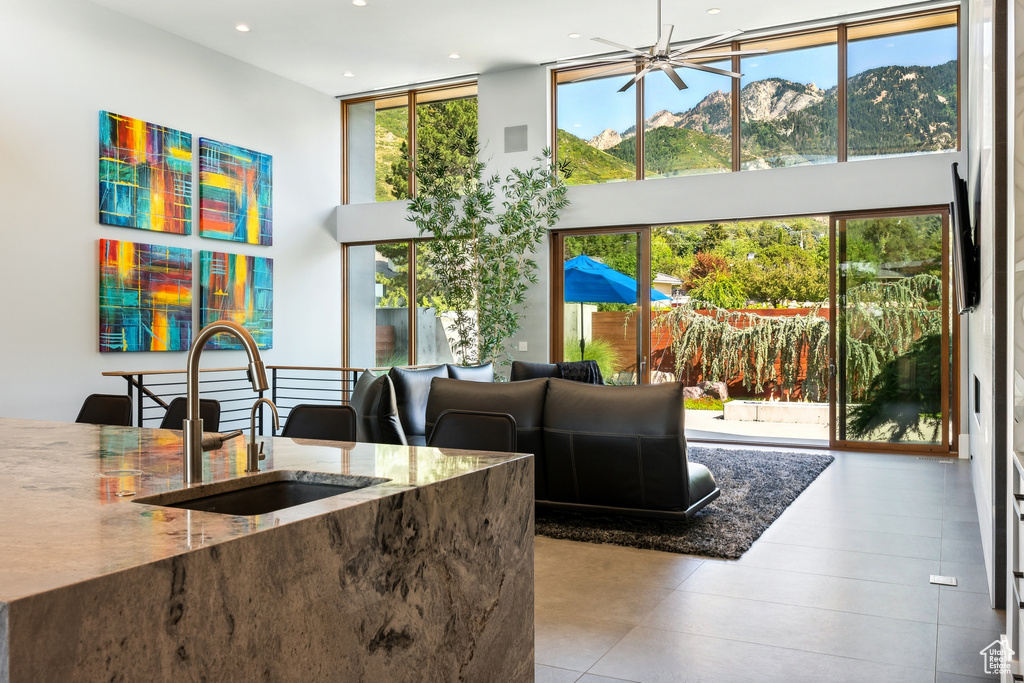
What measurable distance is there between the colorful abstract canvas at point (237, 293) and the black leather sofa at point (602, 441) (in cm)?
408

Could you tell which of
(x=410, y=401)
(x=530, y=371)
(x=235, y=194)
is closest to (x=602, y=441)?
(x=410, y=401)

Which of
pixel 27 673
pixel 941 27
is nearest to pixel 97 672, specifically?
pixel 27 673

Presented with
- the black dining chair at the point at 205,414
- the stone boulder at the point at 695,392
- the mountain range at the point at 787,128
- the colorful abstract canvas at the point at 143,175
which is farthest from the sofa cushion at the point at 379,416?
the stone boulder at the point at 695,392

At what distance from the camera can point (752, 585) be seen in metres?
3.42

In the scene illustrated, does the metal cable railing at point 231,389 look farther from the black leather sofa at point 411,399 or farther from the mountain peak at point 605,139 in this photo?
the mountain peak at point 605,139

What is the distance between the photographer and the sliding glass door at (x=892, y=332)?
712 cm

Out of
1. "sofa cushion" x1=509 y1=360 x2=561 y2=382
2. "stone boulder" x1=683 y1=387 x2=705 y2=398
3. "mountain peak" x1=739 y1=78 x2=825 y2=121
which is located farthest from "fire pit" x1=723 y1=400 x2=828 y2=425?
"sofa cushion" x1=509 y1=360 x2=561 y2=382

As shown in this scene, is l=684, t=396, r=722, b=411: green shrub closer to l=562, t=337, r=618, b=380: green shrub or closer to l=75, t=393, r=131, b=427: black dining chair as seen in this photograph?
l=562, t=337, r=618, b=380: green shrub

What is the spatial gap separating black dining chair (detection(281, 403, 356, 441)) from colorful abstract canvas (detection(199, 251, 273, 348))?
484 centimetres

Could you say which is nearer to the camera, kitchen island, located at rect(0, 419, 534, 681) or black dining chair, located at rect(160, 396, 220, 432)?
kitchen island, located at rect(0, 419, 534, 681)

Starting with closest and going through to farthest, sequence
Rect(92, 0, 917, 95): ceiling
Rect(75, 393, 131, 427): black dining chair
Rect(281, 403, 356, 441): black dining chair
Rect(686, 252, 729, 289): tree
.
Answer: Rect(281, 403, 356, 441): black dining chair, Rect(75, 393, 131, 427): black dining chair, Rect(92, 0, 917, 95): ceiling, Rect(686, 252, 729, 289): tree

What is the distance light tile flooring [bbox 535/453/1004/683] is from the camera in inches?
101

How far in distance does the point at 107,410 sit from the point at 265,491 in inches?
91.0

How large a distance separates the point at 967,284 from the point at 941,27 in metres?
4.41
